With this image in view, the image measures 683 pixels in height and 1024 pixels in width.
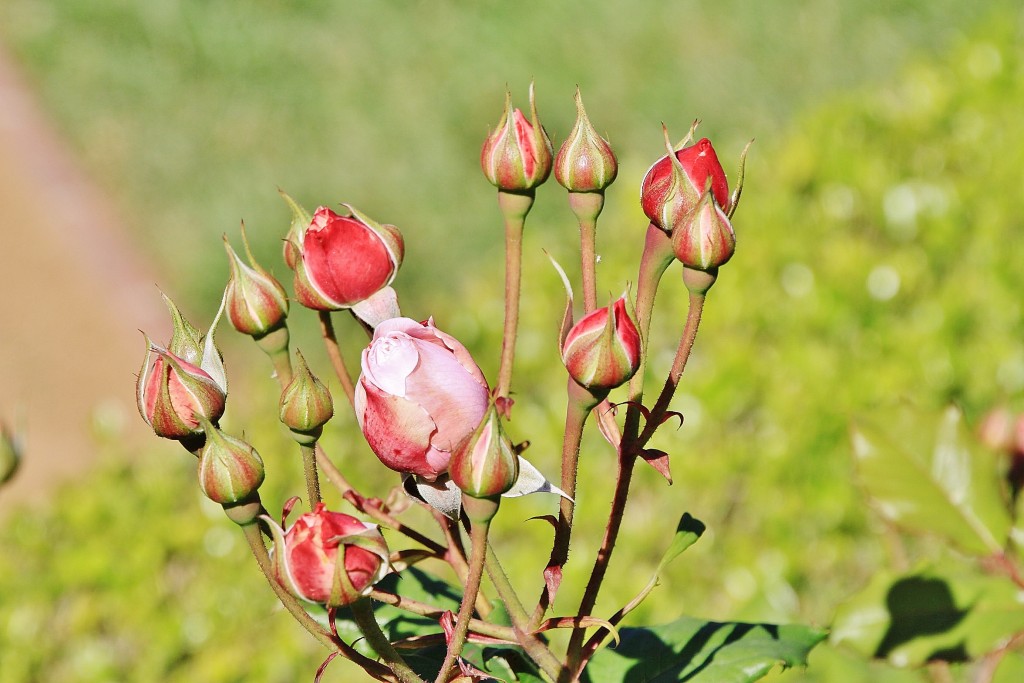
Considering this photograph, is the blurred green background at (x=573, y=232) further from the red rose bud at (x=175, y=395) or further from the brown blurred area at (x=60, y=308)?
the red rose bud at (x=175, y=395)

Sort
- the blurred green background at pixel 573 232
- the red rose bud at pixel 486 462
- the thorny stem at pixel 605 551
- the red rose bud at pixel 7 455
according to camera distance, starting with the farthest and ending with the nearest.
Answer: the blurred green background at pixel 573 232
the red rose bud at pixel 7 455
the thorny stem at pixel 605 551
the red rose bud at pixel 486 462

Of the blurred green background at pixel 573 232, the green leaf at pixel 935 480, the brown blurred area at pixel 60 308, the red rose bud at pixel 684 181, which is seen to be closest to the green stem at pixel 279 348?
the red rose bud at pixel 684 181

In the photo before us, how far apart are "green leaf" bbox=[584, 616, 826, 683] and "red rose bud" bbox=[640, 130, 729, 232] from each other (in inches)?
10.9

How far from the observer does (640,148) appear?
327 cm

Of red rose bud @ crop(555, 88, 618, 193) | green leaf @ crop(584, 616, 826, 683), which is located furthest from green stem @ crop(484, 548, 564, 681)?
red rose bud @ crop(555, 88, 618, 193)

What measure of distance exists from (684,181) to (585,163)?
0.08m

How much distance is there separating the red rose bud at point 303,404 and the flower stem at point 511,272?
94 millimetres

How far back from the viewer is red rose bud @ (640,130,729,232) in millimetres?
650

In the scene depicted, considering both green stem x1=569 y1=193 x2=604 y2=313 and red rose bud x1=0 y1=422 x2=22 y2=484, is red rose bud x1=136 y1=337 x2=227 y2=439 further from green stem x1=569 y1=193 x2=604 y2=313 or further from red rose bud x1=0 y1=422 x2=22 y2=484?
red rose bud x1=0 y1=422 x2=22 y2=484

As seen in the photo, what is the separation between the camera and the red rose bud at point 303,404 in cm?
63

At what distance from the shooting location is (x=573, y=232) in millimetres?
2988

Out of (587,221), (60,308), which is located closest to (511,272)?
(587,221)

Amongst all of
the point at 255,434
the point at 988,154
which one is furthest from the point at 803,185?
the point at 255,434

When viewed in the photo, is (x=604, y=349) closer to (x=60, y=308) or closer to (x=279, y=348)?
(x=279, y=348)
